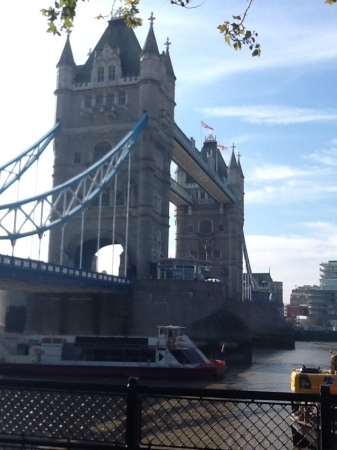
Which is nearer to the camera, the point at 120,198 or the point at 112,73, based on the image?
the point at 120,198

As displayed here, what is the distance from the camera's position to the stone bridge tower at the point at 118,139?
4706cm

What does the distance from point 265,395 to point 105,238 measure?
4556 centimetres

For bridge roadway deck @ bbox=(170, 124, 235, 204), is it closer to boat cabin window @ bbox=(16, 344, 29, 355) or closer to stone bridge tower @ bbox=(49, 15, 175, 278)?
stone bridge tower @ bbox=(49, 15, 175, 278)

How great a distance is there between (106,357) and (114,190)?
69.1ft

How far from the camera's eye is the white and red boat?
93.4 feet

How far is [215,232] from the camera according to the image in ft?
251

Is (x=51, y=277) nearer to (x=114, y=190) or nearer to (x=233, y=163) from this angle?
(x=114, y=190)

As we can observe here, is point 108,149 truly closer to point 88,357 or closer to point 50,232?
point 50,232

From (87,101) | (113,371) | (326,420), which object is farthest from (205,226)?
(326,420)

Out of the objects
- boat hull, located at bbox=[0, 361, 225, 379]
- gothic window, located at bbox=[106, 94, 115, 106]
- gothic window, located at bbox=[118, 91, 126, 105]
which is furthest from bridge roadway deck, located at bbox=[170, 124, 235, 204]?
boat hull, located at bbox=[0, 361, 225, 379]

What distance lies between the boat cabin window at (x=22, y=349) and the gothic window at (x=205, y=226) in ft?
158

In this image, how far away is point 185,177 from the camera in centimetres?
8162

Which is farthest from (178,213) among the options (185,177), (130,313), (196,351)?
(196,351)

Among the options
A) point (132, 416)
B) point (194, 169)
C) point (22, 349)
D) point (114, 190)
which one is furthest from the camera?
point (194, 169)
